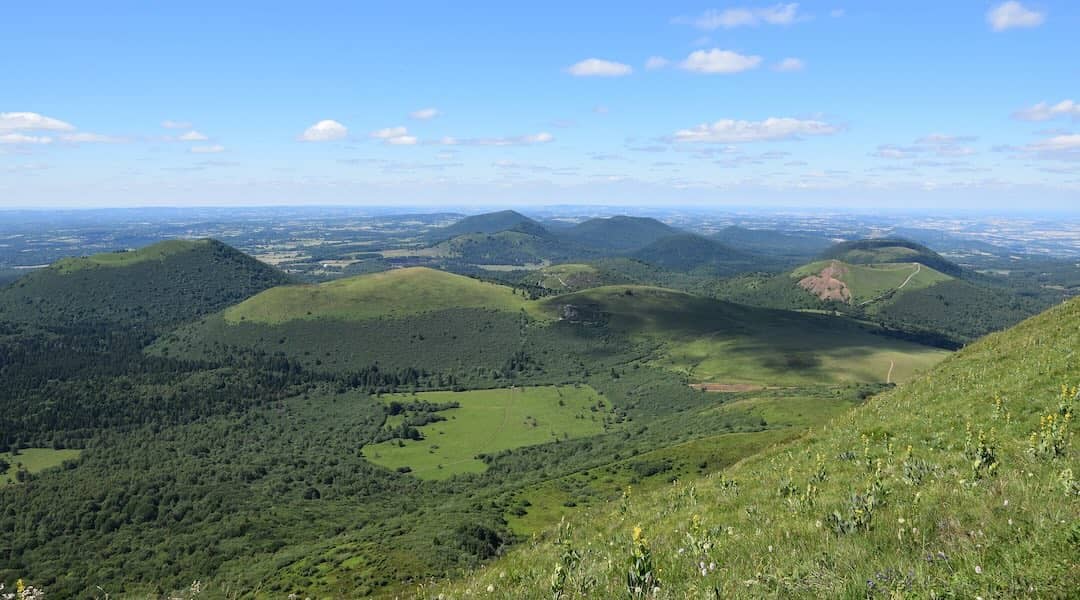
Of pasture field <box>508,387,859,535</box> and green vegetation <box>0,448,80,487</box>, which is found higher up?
pasture field <box>508,387,859,535</box>

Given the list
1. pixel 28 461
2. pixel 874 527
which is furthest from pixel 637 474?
pixel 28 461

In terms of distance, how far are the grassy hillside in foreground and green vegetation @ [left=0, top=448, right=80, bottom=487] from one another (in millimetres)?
220701

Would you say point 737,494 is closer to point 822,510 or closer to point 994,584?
Answer: point 822,510

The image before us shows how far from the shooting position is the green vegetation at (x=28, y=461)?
16950cm

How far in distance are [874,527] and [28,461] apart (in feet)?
839

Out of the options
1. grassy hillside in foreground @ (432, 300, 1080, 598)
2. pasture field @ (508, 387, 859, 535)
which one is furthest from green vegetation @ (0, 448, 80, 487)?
grassy hillside in foreground @ (432, 300, 1080, 598)

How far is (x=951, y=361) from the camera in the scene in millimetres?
43688

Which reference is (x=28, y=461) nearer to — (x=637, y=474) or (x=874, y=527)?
(x=637, y=474)

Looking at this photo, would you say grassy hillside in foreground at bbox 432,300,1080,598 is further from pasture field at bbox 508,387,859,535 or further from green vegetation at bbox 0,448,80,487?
green vegetation at bbox 0,448,80,487

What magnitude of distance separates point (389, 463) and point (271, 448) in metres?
51.6

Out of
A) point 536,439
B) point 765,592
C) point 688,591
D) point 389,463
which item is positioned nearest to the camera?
point 765,592

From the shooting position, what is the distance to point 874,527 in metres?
10.3

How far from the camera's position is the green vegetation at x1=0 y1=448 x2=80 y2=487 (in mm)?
169500

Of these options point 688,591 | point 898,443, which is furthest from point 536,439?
point 688,591
